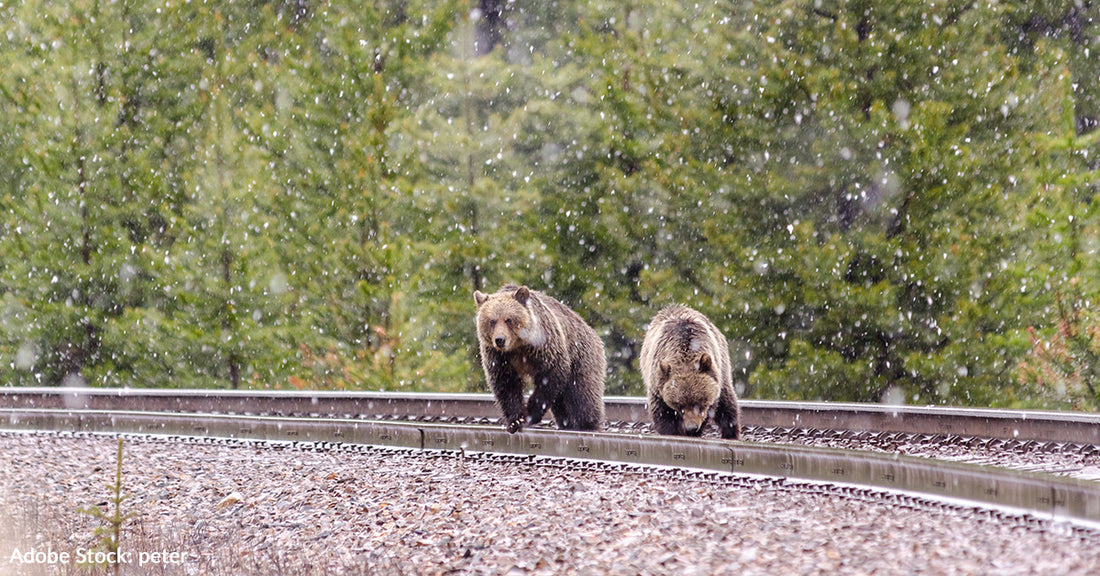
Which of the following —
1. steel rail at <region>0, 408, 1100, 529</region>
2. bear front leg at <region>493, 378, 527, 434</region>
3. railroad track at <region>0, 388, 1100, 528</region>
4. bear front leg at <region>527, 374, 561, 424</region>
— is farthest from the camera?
bear front leg at <region>527, 374, 561, 424</region>

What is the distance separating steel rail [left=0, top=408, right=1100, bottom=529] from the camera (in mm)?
5809

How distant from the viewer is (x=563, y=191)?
19.9m

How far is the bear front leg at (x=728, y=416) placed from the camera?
9820mm

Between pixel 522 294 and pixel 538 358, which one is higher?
pixel 522 294

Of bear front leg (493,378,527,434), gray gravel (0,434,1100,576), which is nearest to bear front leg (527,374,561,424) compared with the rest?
bear front leg (493,378,527,434)

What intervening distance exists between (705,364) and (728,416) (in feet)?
3.13

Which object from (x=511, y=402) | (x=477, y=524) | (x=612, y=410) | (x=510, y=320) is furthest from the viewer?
(x=612, y=410)

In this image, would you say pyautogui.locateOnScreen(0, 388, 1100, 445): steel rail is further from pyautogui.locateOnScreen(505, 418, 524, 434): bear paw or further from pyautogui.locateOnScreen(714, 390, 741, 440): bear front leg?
pyautogui.locateOnScreen(505, 418, 524, 434): bear paw

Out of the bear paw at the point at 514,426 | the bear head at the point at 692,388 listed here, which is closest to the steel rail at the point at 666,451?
the bear paw at the point at 514,426

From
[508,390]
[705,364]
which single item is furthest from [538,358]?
[705,364]

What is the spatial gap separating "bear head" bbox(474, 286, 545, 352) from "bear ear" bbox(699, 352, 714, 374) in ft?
5.08

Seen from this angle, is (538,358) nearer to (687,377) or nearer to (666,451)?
(687,377)

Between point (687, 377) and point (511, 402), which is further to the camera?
point (511, 402)

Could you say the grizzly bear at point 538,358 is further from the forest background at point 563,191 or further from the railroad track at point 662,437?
the forest background at point 563,191
